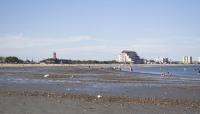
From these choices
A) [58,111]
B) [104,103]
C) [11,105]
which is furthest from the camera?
[104,103]

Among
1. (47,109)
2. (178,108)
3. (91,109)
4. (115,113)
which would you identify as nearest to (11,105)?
(47,109)

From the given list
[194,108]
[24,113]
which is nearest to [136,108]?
[194,108]

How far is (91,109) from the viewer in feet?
63.3

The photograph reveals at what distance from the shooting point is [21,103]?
21.0 m

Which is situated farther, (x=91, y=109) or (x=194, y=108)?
(x=194, y=108)

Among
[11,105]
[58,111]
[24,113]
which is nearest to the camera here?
[24,113]

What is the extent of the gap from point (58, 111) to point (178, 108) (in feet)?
21.6

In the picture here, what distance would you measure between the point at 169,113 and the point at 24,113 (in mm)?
6775

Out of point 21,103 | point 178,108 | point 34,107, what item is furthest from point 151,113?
point 21,103

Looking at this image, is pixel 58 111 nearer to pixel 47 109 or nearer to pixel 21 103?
pixel 47 109

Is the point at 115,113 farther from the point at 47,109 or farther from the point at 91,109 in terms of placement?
the point at 47,109

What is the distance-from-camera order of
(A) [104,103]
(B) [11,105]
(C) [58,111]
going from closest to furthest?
(C) [58,111], (B) [11,105], (A) [104,103]

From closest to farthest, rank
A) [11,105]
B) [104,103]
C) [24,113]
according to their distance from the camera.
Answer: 1. [24,113]
2. [11,105]
3. [104,103]

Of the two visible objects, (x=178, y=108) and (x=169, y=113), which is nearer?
(x=169, y=113)
